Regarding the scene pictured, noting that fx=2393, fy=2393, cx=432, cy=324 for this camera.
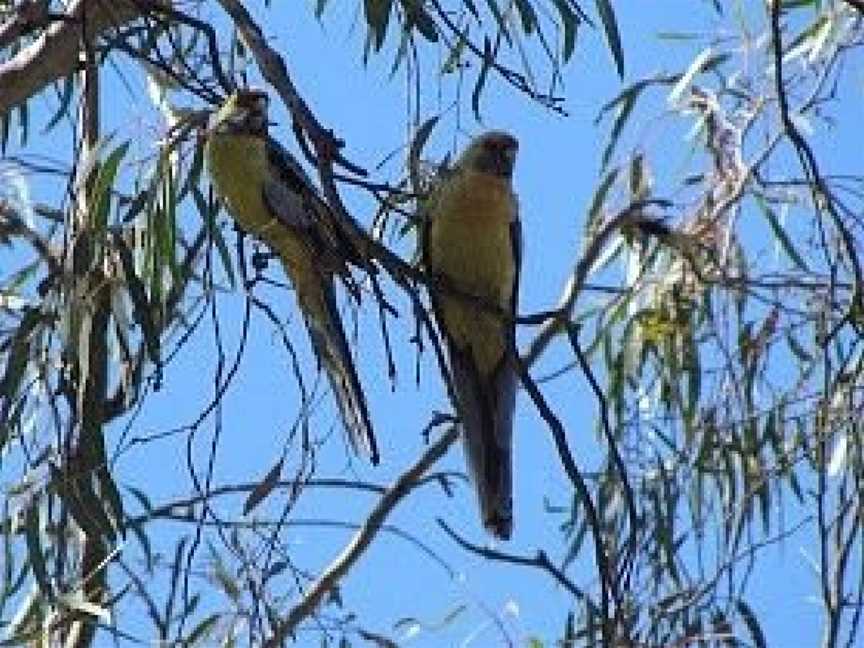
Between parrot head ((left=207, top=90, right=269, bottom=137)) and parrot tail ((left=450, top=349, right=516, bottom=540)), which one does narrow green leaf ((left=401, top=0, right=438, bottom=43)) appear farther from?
parrot tail ((left=450, top=349, right=516, bottom=540))

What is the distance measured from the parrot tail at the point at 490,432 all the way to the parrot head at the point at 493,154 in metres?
0.26

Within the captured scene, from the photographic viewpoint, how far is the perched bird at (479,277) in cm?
225

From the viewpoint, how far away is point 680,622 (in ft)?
8.21

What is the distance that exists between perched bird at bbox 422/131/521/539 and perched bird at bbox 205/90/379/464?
0.22m

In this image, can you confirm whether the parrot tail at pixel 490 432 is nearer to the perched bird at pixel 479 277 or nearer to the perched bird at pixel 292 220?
the perched bird at pixel 479 277

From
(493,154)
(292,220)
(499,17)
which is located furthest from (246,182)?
(493,154)

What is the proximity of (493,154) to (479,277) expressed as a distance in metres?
0.17

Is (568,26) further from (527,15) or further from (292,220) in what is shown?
(292,220)

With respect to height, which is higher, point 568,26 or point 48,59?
point 568,26

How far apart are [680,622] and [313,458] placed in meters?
0.76

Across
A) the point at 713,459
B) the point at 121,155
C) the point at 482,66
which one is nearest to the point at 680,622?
the point at 713,459

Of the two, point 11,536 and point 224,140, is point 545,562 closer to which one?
point 224,140

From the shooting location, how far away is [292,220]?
1.93 m

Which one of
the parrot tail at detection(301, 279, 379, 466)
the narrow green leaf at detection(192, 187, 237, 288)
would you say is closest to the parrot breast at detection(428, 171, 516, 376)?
the narrow green leaf at detection(192, 187, 237, 288)
